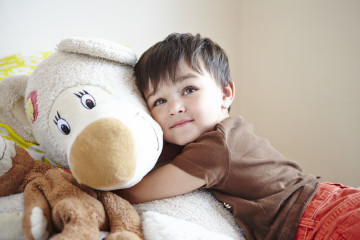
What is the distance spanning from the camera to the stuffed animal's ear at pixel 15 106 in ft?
2.18

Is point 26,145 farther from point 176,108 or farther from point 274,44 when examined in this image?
point 274,44

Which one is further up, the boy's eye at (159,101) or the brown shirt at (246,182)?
the boy's eye at (159,101)

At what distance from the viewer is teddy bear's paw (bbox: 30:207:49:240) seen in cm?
39

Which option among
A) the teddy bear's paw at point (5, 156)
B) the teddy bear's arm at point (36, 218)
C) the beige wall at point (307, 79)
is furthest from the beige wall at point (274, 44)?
the teddy bear's arm at point (36, 218)

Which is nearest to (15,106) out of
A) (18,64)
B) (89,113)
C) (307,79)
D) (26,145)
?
(26,145)

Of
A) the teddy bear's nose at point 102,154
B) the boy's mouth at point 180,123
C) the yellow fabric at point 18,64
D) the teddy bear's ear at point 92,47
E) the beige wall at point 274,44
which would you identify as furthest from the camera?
the beige wall at point 274,44

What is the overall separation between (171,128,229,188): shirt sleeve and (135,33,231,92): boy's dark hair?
20 centimetres

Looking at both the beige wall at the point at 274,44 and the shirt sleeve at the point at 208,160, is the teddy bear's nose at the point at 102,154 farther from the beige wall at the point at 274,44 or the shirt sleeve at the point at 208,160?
the beige wall at the point at 274,44

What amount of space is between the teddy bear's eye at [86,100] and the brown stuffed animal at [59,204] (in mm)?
136

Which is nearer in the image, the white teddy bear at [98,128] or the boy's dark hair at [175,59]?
the white teddy bear at [98,128]

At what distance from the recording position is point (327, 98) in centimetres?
129

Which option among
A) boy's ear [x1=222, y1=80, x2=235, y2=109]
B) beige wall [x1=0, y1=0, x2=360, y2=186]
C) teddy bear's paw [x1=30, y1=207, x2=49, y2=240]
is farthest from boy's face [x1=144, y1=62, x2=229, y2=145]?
beige wall [x1=0, y1=0, x2=360, y2=186]

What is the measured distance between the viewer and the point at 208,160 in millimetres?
605

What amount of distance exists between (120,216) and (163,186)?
0.48 ft
